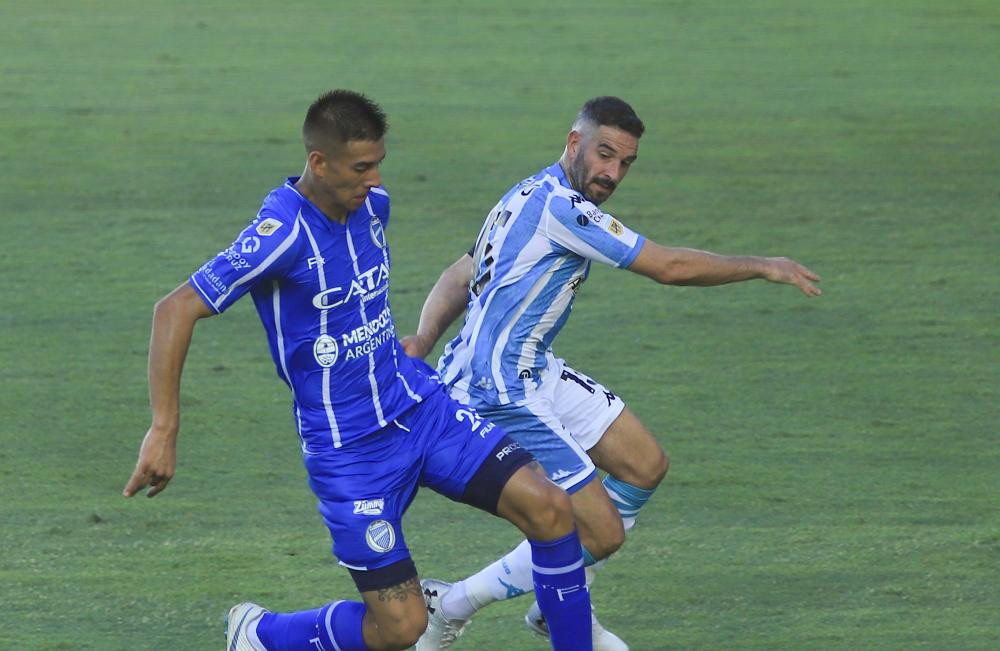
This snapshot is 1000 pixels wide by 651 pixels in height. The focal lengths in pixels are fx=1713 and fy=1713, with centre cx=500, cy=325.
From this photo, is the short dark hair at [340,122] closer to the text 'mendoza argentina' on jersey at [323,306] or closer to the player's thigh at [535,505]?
the text 'mendoza argentina' on jersey at [323,306]

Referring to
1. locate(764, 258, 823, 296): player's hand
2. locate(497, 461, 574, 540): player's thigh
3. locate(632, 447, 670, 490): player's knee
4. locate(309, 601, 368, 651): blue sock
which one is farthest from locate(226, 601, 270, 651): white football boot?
locate(764, 258, 823, 296): player's hand

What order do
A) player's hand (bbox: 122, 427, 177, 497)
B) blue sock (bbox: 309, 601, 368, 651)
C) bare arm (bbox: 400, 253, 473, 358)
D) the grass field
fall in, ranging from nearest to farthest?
player's hand (bbox: 122, 427, 177, 497)
blue sock (bbox: 309, 601, 368, 651)
bare arm (bbox: 400, 253, 473, 358)
the grass field

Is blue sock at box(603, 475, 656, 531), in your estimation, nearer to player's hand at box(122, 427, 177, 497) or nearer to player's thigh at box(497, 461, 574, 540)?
player's thigh at box(497, 461, 574, 540)

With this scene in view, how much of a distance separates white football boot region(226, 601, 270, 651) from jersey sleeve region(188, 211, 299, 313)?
1145 millimetres

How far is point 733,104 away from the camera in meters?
15.2

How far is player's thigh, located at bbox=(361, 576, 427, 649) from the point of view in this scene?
17.0 ft

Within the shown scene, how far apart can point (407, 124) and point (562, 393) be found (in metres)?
8.75

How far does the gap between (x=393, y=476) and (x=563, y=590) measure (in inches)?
25.4

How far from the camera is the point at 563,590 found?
17.6ft

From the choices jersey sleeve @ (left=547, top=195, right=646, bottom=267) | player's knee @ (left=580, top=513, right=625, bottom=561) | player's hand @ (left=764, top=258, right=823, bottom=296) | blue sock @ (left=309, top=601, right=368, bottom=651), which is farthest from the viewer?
player's knee @ (left=580, top=513, right=625, bottom=561)

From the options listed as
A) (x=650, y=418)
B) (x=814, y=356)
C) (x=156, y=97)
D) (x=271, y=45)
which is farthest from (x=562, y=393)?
(x=271, y=45)

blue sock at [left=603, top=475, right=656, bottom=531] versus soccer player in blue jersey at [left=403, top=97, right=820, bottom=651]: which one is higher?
soccer player in blue jersey at [left=403, top=97, right=820, bottom=651]

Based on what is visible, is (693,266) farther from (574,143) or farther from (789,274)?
(574,143)

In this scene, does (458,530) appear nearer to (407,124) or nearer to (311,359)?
(311,359)
